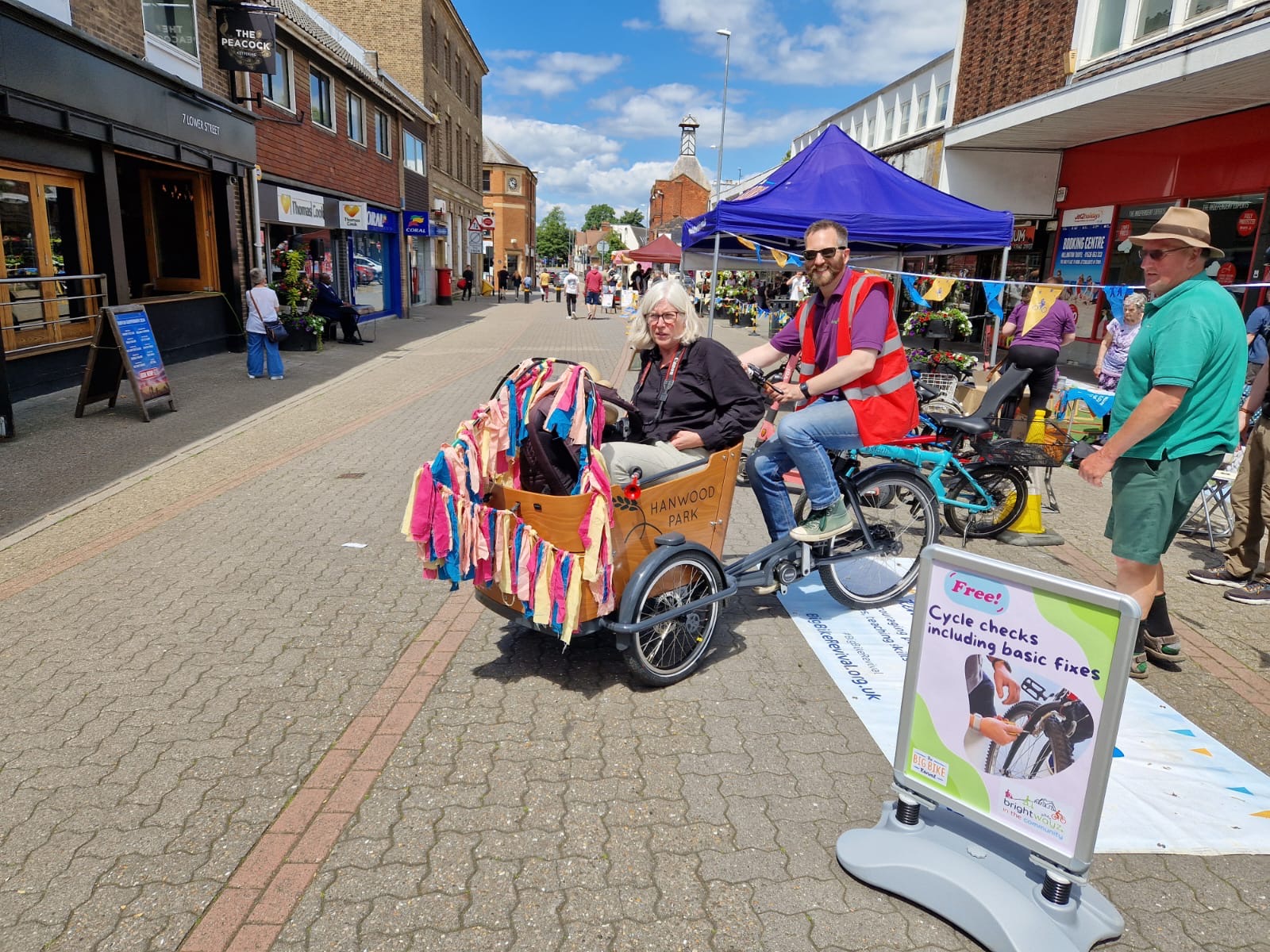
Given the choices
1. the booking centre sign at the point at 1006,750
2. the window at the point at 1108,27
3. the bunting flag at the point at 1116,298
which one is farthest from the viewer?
the window at the point at 1108,27

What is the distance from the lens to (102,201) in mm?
11742

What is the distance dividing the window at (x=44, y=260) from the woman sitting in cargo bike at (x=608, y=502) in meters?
8.43

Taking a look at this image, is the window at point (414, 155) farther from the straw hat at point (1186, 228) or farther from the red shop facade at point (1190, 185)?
the straw hat at point (1186, 228)

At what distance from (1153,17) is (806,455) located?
1295 centimetres

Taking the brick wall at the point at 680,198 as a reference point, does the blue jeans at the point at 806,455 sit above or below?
below

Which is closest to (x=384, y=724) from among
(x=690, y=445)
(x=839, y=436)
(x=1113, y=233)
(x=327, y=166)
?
(x=690, y=445)

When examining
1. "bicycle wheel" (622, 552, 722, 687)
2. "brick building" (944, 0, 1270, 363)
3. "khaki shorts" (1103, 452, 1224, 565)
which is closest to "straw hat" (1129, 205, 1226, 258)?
"khaki shorts" (1103, 452, 1224, 565)

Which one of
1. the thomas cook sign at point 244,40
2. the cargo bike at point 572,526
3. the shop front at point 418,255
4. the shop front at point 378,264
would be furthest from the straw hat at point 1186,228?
the shop front at point 418,255

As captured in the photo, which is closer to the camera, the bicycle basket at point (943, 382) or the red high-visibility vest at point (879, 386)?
the red high-visibility vest at point (879, 386)

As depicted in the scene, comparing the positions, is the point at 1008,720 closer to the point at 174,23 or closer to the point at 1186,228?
the point at 1186,228

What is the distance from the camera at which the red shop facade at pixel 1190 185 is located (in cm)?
1277

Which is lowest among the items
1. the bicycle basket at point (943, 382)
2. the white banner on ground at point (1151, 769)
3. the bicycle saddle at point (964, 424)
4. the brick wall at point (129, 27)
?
the white banner on ground at point (1151, 769)

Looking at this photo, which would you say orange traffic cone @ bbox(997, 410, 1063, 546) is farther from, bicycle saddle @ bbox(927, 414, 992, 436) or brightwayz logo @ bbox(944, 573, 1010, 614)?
brightwayz logo @ bbox(944, 573, 1010, 614)

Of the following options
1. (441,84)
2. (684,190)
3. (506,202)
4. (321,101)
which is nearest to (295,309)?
(321,101)
